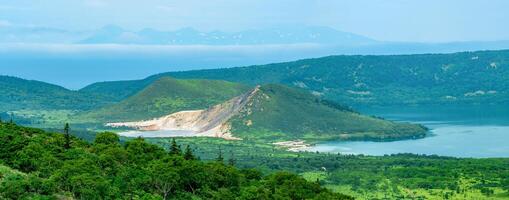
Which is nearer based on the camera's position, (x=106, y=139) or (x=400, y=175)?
(x=106, y=139)

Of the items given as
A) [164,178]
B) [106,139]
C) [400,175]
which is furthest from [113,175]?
[400,175]

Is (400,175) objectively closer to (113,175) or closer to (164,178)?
(164,178)

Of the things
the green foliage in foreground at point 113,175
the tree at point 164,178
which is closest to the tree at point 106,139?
the green foliage in foreground at point 113,175

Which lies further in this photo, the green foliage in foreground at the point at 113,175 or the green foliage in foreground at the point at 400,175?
the green foliage in foreground at the point at 400,175

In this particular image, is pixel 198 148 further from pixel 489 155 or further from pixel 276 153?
pixel 489 155

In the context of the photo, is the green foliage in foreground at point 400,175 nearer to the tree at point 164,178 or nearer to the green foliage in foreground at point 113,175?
the green foliage in foreground at point 113,175

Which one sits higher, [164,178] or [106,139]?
[106,139]

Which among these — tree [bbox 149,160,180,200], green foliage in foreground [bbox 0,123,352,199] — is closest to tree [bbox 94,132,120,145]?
green foliage in foreground [bbox 0,123,352,199]

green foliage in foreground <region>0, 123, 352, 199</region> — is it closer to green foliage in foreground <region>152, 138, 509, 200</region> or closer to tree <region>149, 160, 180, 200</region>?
tree <region>149, 160, 180, 200</region>

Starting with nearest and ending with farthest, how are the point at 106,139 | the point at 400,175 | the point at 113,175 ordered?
1. the point at 113,175
2. the point at 106,139
3. the point at 400,175
